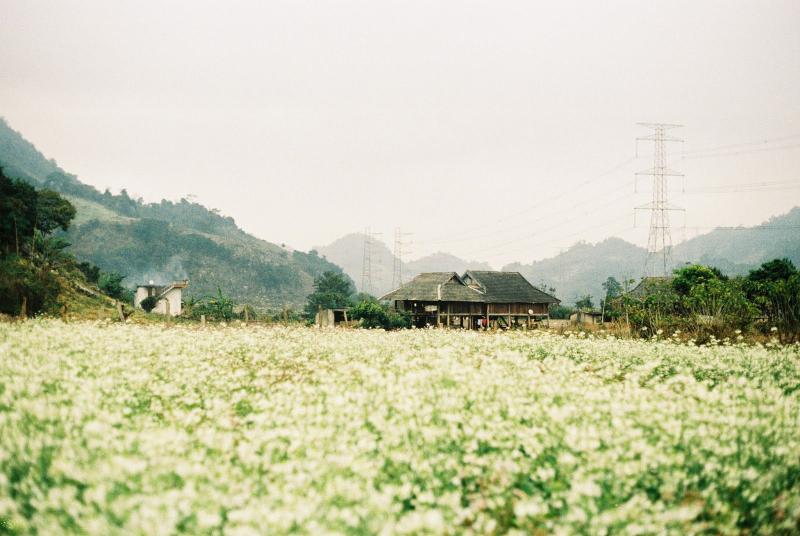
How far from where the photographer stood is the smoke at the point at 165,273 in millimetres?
158425

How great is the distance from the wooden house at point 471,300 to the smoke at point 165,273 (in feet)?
416

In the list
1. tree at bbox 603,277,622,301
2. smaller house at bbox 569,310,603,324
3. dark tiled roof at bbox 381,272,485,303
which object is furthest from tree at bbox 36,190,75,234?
tree at bbox 603,277,622,301

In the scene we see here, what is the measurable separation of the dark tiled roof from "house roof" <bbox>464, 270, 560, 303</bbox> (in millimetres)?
2620

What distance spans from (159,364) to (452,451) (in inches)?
228

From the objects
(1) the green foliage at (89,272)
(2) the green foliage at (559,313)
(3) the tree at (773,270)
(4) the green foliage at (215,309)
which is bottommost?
(2) the green foliage at (559,313)

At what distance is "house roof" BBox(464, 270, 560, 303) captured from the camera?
179 feet

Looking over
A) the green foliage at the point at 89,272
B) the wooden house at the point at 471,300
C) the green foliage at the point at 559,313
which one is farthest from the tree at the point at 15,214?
the green foliage at the point at 559,313

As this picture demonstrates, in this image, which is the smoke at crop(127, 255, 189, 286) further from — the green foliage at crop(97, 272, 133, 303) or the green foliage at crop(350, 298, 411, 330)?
the green foliage at crop(350, 298, 411, 330)

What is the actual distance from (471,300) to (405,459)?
44946 millimetres

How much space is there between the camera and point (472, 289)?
53.0 metres

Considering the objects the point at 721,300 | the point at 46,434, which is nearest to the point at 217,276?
the point at 721,300

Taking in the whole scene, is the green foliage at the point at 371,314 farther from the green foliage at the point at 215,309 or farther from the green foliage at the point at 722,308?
the green foliage at the point at 722,308

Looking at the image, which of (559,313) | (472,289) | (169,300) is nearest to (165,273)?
(169,300)

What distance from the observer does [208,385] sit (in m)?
8.39
